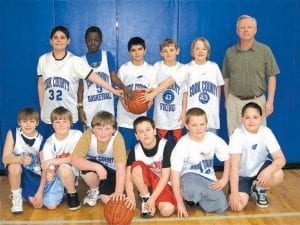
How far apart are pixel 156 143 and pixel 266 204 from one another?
1058mm

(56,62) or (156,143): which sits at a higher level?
(56,62)

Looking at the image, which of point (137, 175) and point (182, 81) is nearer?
point (137, 175)

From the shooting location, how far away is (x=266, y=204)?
3.56m

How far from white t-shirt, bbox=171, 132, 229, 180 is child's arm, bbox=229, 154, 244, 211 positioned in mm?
72

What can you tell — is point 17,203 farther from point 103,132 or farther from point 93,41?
point 93,41

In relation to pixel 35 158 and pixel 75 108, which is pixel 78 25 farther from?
pixel 35 158

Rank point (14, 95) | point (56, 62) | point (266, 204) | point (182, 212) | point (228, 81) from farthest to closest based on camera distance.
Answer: point (14, 95), point (228, 81), point (56, 62), point (266, 204), point (182, 212)

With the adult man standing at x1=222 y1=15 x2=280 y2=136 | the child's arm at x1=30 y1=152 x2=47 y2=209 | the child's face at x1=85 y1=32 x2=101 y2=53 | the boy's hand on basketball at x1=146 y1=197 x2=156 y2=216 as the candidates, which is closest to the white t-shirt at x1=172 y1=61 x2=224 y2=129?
the adult man standing at x1=222 y1=15 x2=280 y2=136

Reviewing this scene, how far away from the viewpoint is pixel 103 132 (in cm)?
341

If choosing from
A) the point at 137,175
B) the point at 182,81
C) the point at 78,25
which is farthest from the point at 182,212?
the point at 78,25

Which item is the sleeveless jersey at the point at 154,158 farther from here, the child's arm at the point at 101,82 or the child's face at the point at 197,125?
the child's arm at the point at 101,82

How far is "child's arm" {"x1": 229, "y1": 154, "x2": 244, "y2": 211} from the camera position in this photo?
11.2 ft

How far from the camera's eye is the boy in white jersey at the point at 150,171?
3.32 metres

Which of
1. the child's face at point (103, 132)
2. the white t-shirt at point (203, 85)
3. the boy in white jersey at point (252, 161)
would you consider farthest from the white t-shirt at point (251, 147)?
the child's face at point (103, 132)
